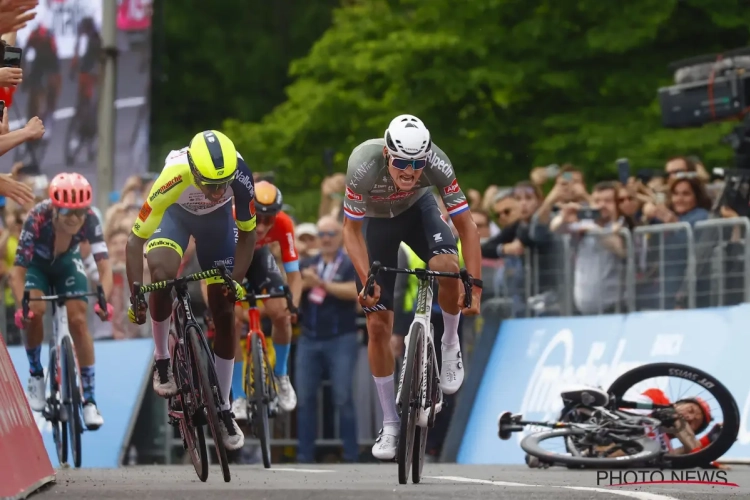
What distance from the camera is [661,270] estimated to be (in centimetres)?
1634

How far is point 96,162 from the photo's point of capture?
24.5 m

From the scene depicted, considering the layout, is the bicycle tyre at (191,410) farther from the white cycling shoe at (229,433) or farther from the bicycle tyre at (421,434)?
the bicycle tyre at (421,434)

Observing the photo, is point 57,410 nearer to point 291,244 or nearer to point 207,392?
point 291,244

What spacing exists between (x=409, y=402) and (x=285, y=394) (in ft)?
15.8

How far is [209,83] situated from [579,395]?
29.5 meters

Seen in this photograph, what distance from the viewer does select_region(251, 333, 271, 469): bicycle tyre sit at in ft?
51.1

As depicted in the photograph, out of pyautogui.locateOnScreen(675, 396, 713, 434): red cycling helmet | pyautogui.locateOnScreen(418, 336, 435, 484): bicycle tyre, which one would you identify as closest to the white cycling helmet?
pyautogui.locateOnScreen(418, 336, 435, 484): bicycle tyre

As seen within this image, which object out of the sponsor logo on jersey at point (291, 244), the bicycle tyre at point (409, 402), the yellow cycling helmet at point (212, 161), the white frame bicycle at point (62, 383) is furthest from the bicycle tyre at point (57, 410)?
the bicycle tyre at point (409, 402)

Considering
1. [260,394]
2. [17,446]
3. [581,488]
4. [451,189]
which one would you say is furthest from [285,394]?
[17,446]

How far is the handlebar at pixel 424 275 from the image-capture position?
11.7 m

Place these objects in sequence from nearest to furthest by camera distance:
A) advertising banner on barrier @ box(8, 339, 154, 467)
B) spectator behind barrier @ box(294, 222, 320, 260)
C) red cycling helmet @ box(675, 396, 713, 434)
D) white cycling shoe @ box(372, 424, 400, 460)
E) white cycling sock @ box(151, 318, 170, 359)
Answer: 1. white cycling shoe @ box(372, 424, 400, 460)
2. white cycling sock @ box(151, 318, 170, 359)
3. red cycling helmet @ box(675, 396, 713, 434)
4. advertising banner on barrier @ box(8, 339, 154, 467)
5. spectator behind barrier @ box(294, 222, 320, 260)

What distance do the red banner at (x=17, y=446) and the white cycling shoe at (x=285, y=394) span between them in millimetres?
5085

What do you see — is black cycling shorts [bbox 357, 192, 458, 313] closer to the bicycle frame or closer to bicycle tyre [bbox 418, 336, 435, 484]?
the bicycle frame

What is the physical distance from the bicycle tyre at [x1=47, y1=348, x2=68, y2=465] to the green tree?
10.5 m
